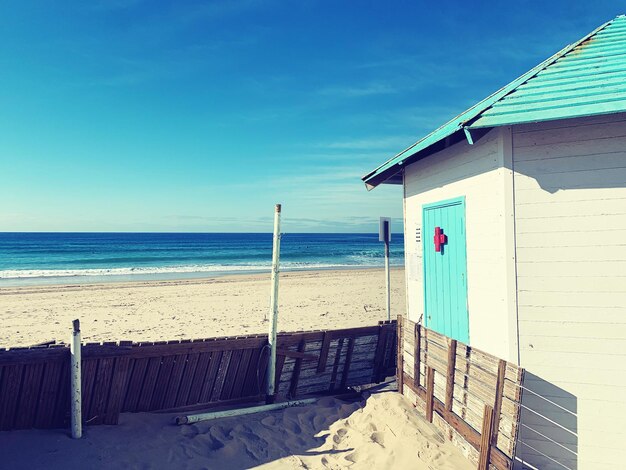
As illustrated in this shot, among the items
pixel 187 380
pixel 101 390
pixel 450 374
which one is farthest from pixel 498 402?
pixel 101 390

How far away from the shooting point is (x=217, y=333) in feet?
37.2

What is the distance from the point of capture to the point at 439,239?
6008 mm

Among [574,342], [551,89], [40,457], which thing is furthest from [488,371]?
[40,457]

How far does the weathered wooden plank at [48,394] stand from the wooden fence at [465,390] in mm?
4344

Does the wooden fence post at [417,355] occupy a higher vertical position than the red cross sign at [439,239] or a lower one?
lower

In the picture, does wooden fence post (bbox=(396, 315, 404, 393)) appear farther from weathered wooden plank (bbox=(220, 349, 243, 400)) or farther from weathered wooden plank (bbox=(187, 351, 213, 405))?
weathered wooden plank (bbox=(187, 351, 213, 405))

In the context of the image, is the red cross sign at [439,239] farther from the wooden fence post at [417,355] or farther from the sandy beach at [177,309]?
the sandy beach at [177,309]

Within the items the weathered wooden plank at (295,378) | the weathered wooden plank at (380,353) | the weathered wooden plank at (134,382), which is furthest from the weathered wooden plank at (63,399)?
the weathered wooden plank at (380,353)

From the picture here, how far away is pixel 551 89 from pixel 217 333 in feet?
30.9

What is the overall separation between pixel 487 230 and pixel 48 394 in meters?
5.20

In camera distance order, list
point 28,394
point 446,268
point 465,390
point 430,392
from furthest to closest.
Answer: point 446,268 < point 430,392 < point 465,390 < point 28,394

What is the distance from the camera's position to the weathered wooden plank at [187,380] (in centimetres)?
538

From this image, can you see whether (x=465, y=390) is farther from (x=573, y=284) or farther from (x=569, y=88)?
(x=569, y=88)

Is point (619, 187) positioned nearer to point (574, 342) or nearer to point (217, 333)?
point (574, 342)
